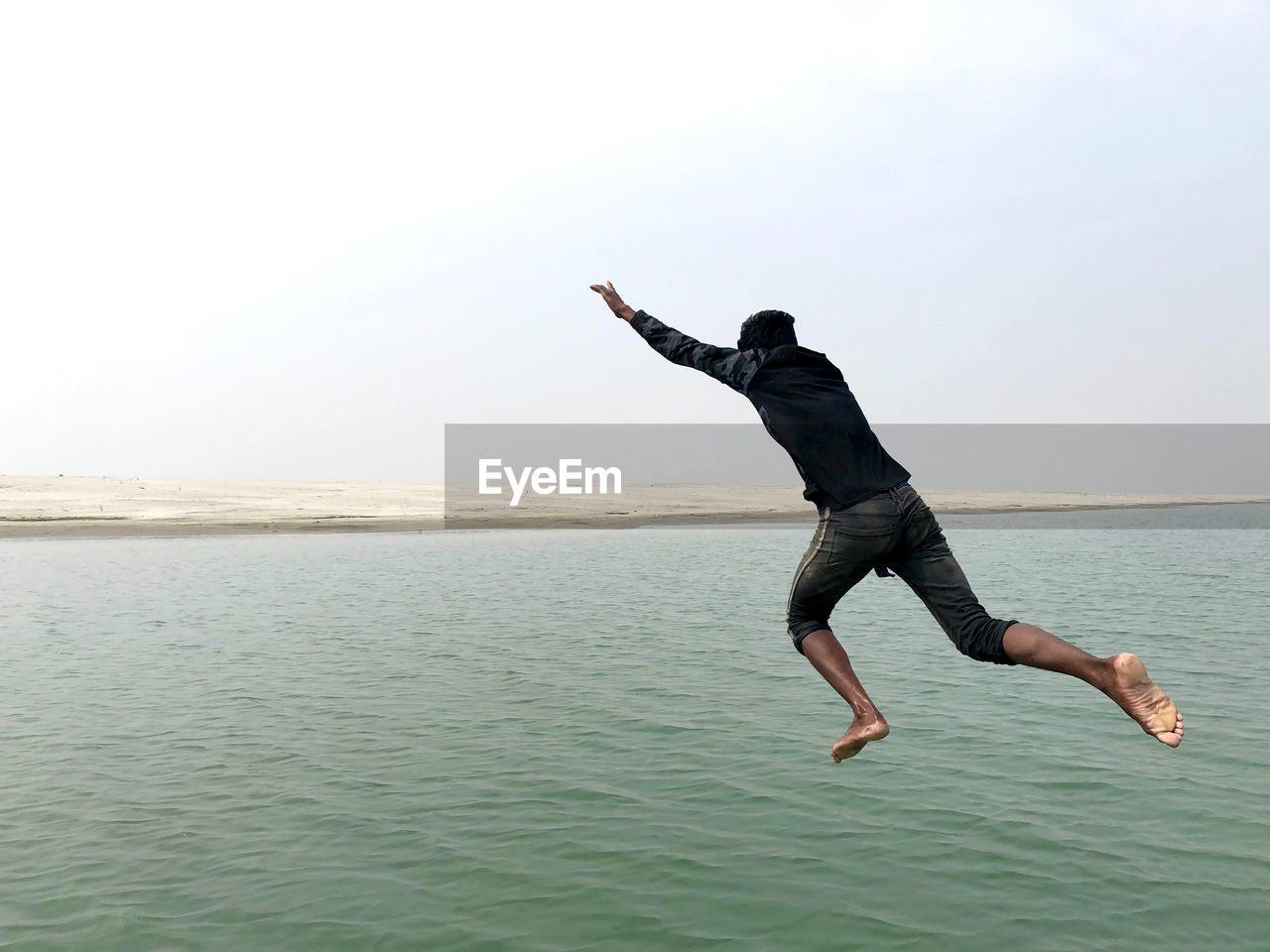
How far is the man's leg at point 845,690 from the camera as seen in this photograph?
534cm

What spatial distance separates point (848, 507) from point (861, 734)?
1175mm

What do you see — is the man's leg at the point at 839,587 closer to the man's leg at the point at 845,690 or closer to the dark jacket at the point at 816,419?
the man's leg at the point at 845,690

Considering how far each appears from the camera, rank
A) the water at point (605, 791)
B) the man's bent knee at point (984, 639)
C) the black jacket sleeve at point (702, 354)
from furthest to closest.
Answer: the water at point (605, 791)
the black jacket sleeve at point (702, 354)
the man's bent knee at point (984, 639)

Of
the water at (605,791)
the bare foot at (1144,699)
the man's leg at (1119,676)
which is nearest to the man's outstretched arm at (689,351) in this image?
the man's leg at (1119,676)

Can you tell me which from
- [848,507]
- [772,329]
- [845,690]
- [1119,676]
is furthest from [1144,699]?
[772,329]

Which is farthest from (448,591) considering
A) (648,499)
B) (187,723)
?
(648,499)

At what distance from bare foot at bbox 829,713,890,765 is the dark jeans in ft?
1.87

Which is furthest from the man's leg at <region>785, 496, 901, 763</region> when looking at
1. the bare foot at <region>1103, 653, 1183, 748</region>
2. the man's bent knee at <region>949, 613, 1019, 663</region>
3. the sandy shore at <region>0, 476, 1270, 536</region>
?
the sandy shore at <region>0, 476, 1270, 536</region>

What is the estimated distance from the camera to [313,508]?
56719 mm

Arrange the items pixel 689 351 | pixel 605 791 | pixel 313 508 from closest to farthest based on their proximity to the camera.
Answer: pixel 689 351, pixel 605 791, pixel 313 508

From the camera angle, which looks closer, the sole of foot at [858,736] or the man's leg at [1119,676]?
the man's leg at [1119,676]

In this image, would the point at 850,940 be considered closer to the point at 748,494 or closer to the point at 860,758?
the point at 860,758

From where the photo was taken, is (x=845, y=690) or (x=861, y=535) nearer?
(x=861, y=535)

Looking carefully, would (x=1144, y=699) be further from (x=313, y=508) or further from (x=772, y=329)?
(x=313, y=508)
